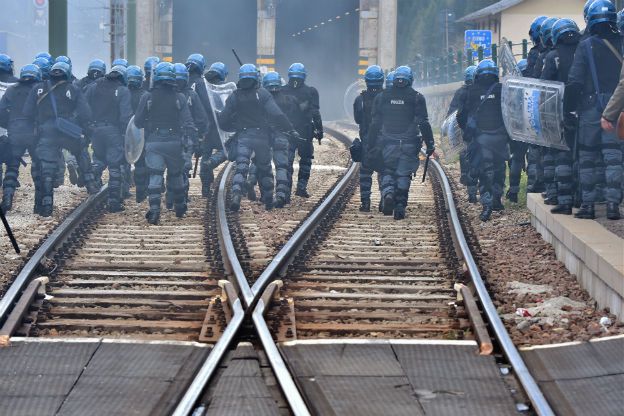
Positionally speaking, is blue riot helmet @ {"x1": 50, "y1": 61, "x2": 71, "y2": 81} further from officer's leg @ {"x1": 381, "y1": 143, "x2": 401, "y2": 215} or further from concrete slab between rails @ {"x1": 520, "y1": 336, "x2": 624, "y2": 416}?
concrete slab between rails @ {"x1": 520, "y1": 336, "x2": 624, "y2": 416}

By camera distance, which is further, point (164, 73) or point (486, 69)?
point (486, 69)

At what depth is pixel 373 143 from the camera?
53.2 ft

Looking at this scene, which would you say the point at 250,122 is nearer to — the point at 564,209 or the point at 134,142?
the point at 134,142

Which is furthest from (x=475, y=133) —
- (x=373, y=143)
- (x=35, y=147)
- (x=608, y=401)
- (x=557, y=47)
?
(x=608, y=401)

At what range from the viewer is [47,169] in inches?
624

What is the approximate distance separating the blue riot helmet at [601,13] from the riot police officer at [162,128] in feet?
17.7

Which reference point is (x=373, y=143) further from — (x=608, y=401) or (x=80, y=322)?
(x=608, y=401)

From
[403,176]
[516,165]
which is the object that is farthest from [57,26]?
[516,165]

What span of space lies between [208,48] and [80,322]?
150 ft

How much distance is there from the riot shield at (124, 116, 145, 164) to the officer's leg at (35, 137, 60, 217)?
109 cm

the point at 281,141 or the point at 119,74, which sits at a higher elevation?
the point at 119,74

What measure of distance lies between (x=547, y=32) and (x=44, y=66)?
769 centimetres

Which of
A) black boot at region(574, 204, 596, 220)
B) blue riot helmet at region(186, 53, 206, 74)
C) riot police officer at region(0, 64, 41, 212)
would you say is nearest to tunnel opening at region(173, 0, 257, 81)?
blue riot helmet at region(186, 53, 206, 74)

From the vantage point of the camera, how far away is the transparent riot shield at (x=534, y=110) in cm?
1245
